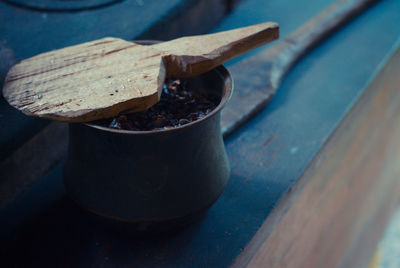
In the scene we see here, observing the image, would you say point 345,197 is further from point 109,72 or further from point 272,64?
point 109,72

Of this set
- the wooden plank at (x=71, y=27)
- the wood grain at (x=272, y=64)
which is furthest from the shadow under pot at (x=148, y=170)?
the wood grain at (x=272, y=64)

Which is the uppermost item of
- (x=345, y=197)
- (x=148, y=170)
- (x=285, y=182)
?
(x=148, y=170)

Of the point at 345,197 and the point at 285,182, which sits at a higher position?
the point at 285,182

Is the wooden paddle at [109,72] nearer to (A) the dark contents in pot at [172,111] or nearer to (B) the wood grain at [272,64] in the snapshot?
Answer: (A) the dark contents in pot at [172,111]

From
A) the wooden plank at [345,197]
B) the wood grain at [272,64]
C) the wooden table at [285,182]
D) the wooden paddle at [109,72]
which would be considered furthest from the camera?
the wood grain at [272,64]

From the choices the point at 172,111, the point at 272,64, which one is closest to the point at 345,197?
the point at 272,64

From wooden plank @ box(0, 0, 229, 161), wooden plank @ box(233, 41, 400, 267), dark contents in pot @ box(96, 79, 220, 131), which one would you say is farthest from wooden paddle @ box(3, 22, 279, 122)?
wooden plank @ box(233, 41, 400, 267)
